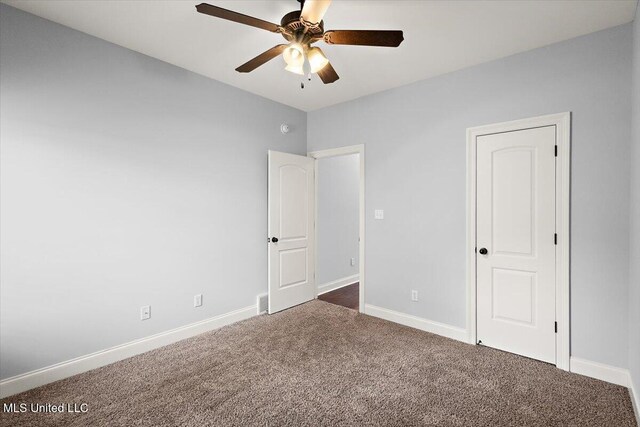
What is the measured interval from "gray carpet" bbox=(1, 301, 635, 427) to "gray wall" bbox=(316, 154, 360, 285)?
6.29 feet

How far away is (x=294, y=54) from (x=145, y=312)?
2.56 m

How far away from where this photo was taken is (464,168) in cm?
302

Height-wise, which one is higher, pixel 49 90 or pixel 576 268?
pixel 49 90

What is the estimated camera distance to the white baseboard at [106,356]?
2.17 m

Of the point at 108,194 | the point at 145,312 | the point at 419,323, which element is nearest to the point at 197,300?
the point at 145,312

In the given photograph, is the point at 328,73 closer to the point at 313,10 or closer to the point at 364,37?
the point at 364,37

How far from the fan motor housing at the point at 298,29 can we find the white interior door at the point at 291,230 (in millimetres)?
1909

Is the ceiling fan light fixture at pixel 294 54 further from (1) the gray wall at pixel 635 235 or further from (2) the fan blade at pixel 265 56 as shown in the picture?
(1) the gray wall at pixel 635 235

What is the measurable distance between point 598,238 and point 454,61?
191 centimetres

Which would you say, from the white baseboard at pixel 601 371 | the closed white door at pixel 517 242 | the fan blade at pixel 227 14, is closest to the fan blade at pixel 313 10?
the fan blade at pixel 227 14

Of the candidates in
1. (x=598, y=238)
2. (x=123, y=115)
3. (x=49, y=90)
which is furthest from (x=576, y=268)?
(x=49, y=90)

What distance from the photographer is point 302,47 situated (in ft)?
6.76

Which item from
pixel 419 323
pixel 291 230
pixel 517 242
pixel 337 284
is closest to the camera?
pixel 517 242

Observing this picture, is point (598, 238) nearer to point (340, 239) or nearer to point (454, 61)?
point (454, 61)
